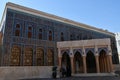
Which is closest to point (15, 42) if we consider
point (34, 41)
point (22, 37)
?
point (22, 37)

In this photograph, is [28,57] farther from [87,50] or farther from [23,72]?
[87,50]

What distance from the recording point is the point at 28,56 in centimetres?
1628

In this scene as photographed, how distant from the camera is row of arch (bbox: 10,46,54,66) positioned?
1516cm

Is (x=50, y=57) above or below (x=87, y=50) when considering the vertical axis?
below

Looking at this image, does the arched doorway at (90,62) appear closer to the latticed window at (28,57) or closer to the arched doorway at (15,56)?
the latticed window at (28,57)

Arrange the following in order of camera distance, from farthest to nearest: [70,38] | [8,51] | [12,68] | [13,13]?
[70,38], [13,13], [8,51], [12,68]

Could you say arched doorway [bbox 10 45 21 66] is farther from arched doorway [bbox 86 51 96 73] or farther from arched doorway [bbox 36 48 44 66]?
arched doorway [bbox 86 51 96 73]

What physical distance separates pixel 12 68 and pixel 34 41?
4595 mm

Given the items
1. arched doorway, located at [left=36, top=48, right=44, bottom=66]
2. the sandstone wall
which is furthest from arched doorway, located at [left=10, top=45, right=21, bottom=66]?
arched doorway, located at [left=36, top=48, right=44, bottom=66]

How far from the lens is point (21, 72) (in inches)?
559

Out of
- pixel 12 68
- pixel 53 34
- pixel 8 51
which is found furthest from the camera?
pixel 53 34

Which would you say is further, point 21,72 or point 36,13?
point 36,13

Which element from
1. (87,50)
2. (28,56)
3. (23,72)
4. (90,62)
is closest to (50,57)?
(28,56)

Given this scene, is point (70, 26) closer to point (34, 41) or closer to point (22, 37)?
point (34, 41)
